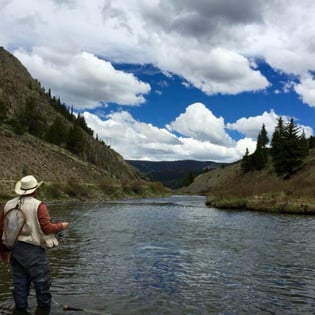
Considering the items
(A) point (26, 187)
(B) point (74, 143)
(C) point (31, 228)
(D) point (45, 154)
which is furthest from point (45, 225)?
(B) point (74, 143)

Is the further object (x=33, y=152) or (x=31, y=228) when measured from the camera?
(x=33, y=152)

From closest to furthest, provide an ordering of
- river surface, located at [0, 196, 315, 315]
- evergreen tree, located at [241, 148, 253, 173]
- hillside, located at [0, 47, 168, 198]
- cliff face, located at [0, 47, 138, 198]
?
river surface, located at [0, 196, 315, 315] < hillside, located at [0, 47, 168, 198] < cliff face, located at [0, 47, 138, 198] < evergreen tree, located at [241, 148, 253, 173]

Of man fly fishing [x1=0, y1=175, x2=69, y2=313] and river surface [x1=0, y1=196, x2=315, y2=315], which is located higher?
man fly fishing [x1=0, y1=175, x2=69, y2=313]

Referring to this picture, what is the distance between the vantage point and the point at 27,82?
19688 cm

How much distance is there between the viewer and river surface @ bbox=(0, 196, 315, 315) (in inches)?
416

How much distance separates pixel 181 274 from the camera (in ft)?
45.9

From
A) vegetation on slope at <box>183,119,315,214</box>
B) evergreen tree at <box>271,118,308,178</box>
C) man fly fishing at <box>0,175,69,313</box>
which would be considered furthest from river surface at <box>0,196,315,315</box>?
evergreen tree at <box>271,118,308,178</box>

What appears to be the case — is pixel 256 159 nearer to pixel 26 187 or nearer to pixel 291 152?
pixel 291 152

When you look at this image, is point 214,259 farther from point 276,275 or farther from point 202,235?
point 202,235

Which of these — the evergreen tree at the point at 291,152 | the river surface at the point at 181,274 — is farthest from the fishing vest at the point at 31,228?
the evergreen tree at the point at 291,152

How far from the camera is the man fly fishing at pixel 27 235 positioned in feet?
28.5

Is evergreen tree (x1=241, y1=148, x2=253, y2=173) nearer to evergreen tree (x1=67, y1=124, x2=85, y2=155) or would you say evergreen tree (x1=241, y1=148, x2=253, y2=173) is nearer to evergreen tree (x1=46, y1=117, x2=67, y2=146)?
evergreen tree (x1=67, y1=124, x2=85, y2=155)

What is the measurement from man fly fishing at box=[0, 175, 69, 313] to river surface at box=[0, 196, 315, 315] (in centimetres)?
125

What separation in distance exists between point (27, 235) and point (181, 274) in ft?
21.8
